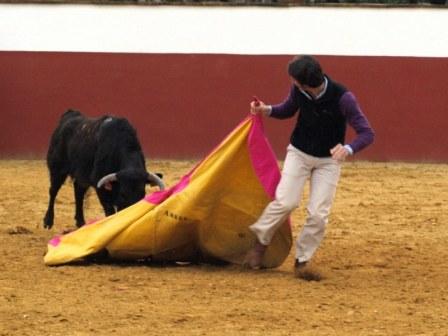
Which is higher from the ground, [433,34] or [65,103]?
[433,34]

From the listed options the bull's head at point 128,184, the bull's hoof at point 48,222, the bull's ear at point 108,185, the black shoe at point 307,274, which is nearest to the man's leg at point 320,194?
the black shoe at point 307,274

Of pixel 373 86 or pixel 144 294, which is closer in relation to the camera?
pixel 144 294

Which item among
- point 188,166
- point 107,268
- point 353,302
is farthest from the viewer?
point 188,166

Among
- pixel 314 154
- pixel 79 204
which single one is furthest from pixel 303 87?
pixel 79 204

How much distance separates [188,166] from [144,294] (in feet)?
27.1

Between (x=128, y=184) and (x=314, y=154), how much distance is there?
1.54 metres

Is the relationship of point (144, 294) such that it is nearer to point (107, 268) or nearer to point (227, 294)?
point (227, 294)

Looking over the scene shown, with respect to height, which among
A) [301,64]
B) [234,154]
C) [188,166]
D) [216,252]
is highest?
[301,64]

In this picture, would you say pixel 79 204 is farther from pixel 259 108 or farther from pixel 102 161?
pixel 259 108

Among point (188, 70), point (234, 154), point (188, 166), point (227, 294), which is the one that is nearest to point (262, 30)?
point (188, 70)

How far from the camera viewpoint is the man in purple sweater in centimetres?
701

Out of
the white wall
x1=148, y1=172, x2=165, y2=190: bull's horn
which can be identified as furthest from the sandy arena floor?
the white wall

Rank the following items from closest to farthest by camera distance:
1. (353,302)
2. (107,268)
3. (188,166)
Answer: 1. (353,302)
2. (107,268)
3. (188,166)

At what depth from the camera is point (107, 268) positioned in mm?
7402
